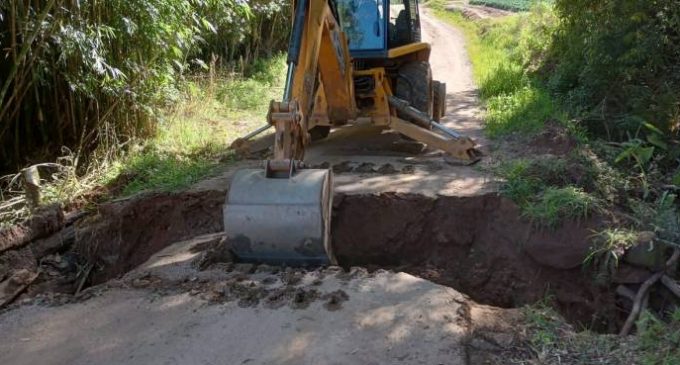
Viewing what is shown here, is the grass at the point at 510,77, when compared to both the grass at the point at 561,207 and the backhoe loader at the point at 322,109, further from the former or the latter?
the grass at the point at 561,207

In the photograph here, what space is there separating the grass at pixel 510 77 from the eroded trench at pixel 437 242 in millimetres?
3076

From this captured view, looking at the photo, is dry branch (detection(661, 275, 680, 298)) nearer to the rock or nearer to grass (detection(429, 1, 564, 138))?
grass (detection(429, 1, 564, 138))

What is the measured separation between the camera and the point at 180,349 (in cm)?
364

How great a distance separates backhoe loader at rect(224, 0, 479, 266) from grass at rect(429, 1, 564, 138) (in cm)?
108

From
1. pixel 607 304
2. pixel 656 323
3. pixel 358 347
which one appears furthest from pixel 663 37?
pixel 358 347

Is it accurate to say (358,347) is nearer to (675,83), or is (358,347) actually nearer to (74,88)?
(74,88)

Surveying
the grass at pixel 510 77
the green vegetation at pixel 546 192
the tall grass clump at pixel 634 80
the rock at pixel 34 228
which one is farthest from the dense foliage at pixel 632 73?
the rock at pixel 34 228

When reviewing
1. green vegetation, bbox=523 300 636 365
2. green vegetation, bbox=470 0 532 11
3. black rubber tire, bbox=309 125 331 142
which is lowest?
green vegetation, bbox=523 300 636 365

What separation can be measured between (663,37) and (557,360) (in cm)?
547

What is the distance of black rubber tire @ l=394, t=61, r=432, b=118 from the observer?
7.79m

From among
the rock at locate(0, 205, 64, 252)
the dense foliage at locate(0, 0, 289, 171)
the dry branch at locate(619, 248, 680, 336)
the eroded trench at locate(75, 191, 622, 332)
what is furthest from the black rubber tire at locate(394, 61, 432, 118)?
the rock at locate(0, 205, 64, 252)

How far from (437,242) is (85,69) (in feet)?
14.0

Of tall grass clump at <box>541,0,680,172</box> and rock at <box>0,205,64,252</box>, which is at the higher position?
tall grass clump at <box>541,0,680,172</box>

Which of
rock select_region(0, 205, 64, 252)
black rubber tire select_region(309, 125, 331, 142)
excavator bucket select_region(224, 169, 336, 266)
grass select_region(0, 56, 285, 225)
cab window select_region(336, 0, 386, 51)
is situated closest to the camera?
excavator bucket select_region(224, 169, 336, 266)
